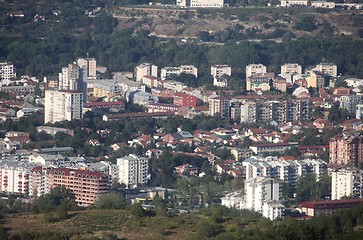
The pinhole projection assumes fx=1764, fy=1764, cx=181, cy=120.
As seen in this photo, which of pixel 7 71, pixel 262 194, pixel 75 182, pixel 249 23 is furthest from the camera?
pixel 249 23

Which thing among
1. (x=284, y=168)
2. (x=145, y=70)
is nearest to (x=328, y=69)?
(x=145, y=70)

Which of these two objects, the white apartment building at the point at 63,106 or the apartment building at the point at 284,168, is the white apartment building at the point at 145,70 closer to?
the white apartment building at the point at 63,106

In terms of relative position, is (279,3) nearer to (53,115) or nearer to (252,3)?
(252,3)

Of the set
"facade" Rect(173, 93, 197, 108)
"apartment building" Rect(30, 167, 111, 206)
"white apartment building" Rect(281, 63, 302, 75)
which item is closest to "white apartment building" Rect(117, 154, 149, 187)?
"apartment building" Rect(30, 167, 111, 206)

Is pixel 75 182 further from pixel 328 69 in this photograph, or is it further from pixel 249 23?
pixel 249 23

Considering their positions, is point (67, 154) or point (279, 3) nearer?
point (67, 154)

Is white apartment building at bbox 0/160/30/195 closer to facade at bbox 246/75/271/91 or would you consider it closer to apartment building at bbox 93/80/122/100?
apartment building at bbox 93/80/122/100

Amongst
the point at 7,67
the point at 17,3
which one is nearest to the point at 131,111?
the point at 7,67
